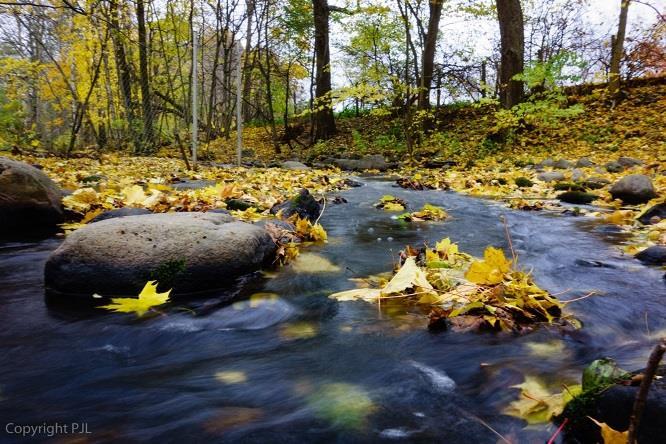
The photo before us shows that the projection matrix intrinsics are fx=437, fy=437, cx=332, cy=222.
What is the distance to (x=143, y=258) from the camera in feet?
8.21

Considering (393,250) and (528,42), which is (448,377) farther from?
(528,42)

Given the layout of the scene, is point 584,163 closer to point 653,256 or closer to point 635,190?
point 635,190

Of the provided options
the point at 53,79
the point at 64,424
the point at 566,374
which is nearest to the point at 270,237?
the point at 64,424

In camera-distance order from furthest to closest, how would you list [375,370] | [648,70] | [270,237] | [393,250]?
[648,70] < [393,250] < [270,237] < [375,370]

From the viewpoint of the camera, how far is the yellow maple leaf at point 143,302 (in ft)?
7.51

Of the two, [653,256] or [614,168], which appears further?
[614,168]

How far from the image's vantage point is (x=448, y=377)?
1.61 m

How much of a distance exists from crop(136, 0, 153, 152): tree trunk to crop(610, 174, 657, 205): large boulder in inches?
469

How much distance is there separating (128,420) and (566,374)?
149cm

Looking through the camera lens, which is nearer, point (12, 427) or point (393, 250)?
point (12, 427)

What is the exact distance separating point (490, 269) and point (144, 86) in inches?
570

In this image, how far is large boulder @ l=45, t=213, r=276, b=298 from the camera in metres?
2.46

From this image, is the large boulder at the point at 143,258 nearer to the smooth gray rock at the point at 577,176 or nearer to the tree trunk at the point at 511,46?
the smooth gray rock at the point at 577,176

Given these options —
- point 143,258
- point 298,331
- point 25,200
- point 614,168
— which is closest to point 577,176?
point 614,168
